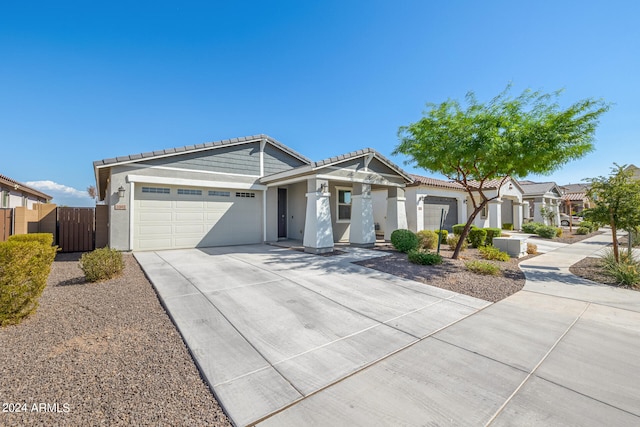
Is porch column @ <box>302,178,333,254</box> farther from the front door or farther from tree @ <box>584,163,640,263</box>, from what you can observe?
tree @ <box>584,163,640,263</box>

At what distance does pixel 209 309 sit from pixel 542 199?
1127 inches

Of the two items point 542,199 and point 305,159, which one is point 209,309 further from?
point 542,199

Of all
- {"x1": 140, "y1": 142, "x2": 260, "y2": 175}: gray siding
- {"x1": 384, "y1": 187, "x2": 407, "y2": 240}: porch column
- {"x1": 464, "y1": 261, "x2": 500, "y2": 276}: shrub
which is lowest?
{"x1": 464, "y1": 261, "x2": 500, "y2": 276}: shrub

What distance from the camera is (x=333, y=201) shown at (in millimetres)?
13547

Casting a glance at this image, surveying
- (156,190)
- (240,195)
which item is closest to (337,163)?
(240,195)

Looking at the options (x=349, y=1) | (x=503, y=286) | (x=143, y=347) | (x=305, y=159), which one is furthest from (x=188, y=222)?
(x=503, y=286)

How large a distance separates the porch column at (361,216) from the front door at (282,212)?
4.46 m

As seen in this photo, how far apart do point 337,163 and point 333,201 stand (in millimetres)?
3503

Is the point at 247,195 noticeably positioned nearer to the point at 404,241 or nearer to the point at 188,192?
the point at 188,192

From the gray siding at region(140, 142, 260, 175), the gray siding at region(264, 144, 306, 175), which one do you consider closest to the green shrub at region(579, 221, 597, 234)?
the gray siding at region(264, 144, 306, 175)

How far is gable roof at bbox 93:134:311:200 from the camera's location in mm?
9375

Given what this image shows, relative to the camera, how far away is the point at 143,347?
10.7 ft

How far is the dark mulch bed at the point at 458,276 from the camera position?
5839 millimetres

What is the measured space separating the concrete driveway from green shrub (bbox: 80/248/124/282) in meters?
1.72
